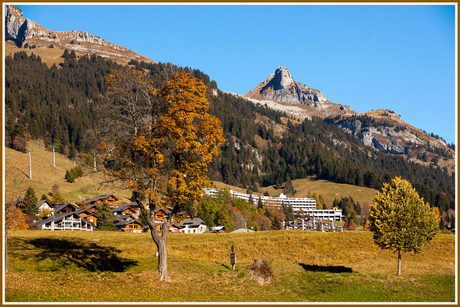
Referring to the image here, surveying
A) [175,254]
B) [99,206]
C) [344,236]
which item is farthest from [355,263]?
[99,206]

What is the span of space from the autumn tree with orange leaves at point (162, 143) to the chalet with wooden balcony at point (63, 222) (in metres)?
73.9

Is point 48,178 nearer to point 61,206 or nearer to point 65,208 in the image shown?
point 61,206

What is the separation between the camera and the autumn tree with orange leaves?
27.8 m

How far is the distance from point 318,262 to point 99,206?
75963 mm

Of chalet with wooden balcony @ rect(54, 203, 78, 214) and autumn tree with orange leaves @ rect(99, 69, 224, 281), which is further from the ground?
autumn tree with orange leaves @ rect(99, 69, 224, 281)

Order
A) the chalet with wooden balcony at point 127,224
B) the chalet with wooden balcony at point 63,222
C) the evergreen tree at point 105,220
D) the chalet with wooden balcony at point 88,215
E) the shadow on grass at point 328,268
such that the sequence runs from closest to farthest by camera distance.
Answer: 1. the shadow on grass at point 328,268
2. the chalet with wooden balcony at point 63,222
3. the evergreen tree at point 105,220
4. the chalet with wooden balcony at point 127,224
5. the chalet with wooden balcony at point 88,215

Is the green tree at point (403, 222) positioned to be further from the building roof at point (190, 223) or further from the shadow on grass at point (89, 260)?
the building roof at point (190, 223)

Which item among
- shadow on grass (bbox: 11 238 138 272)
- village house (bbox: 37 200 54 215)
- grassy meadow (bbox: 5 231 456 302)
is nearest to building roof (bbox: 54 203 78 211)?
village house (bbox: 37 200 54 215)

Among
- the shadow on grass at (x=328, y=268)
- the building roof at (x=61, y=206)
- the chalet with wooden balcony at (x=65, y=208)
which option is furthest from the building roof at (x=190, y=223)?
the shadow on grass at (x=328, y=268)

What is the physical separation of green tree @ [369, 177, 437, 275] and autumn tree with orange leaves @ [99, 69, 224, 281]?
Answer: 20.3 metres

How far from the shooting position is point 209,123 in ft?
94.8

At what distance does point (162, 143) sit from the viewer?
28.3 meters

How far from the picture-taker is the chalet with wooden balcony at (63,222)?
306ft

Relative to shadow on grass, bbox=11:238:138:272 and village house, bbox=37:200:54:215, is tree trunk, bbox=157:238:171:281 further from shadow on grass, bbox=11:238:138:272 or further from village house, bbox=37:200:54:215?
village house, bbox=37:200:54:215
